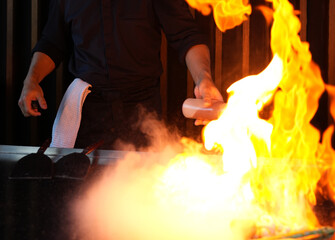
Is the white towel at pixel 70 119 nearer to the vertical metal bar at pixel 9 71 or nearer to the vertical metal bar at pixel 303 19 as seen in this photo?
the vertical metal bar at pixel 9 71

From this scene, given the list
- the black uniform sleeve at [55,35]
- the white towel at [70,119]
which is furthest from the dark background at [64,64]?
the white towel at [70,119]

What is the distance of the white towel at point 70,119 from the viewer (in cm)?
183

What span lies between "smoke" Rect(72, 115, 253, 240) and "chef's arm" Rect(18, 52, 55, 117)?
0.50 metres

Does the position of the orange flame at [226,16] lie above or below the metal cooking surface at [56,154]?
above

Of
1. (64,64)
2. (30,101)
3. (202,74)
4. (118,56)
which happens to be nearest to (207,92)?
(202,74)

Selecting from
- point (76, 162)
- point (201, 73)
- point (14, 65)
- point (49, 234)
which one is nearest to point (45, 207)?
point (49, 234)

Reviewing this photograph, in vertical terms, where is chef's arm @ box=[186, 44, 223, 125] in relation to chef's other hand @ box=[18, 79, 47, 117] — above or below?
above

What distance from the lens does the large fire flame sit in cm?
83

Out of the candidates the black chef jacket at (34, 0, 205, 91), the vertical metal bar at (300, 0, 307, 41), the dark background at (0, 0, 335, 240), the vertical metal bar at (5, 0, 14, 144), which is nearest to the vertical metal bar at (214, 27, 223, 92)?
the dark background at (0, 0, 335, 240)

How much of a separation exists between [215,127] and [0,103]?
232cm

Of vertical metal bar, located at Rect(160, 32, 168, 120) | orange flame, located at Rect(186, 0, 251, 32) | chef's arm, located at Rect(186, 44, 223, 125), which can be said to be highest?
orange flame, located at Rect(186, 0, 251, 32)

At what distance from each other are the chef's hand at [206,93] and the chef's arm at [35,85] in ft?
2.16

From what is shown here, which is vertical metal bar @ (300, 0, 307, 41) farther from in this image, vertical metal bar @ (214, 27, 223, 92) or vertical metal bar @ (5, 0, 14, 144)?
vertical metal bar @ (5, 0, 14, 144)

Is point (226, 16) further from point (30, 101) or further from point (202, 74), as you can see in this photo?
point (30, 101)
